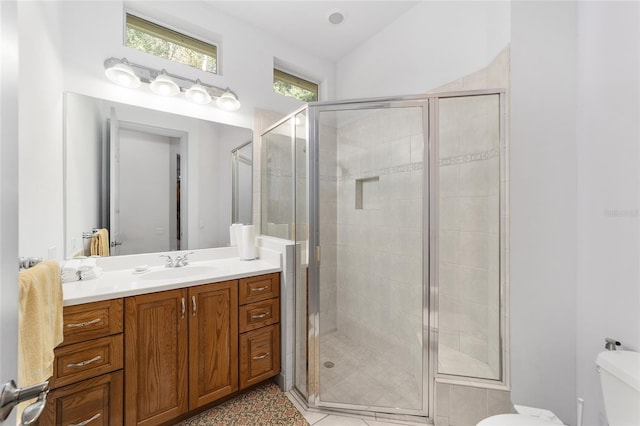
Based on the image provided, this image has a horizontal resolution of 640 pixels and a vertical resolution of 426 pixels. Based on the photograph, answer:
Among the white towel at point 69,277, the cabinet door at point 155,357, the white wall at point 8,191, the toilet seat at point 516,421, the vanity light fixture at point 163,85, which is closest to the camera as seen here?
the white wall at point 8,191

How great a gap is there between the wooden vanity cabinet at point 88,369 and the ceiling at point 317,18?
2362 millimetres

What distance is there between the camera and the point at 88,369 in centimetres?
124

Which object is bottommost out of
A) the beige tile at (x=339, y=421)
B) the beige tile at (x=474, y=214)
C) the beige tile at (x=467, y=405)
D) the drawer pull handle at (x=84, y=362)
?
the beige tile at (x=339, y=421)

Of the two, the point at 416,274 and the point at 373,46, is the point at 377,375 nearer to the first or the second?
the point at 416,274

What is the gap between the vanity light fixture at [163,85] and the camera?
1.85m

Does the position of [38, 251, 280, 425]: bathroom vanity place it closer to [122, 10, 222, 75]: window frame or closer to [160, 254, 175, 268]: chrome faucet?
[160, 254, 175, 268]: chrome faucet

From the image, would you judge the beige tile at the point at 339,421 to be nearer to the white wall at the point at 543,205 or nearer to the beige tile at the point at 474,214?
the white wall at the point at 543,205

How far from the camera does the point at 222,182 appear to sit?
2178mm

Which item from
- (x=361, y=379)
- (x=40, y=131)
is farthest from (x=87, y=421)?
(x=361, y=379)

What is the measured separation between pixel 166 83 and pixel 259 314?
1.78 metres

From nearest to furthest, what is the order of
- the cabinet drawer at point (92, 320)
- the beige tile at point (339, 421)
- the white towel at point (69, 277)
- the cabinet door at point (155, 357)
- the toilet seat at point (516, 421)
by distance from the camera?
the toilet seat at point (516, 421)
the cabinet drawer at point (92, 320)
the cabinet door at point (155, 357)
the white towel at point (69, 277)
the beige tile at point (339, 421)

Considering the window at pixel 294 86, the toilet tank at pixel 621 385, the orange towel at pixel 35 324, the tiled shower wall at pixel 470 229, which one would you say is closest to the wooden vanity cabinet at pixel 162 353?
the orange towel at pixel 35 324

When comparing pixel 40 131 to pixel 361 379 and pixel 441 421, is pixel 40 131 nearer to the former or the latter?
pixel 361 379

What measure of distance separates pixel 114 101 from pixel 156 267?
3.87 ft
